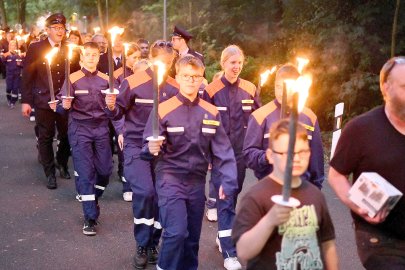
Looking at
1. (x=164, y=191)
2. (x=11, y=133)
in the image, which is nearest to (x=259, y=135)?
(x=164, y=191)

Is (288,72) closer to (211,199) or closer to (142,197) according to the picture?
(142,197)

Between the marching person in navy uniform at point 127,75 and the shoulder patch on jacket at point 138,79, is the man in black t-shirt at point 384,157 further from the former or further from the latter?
the marching person in navy uniform at point 127,75

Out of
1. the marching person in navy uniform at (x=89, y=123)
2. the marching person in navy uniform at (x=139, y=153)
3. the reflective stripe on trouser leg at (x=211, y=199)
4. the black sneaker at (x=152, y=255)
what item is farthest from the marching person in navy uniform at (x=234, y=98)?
the marching person in navy uniform at (x=89, y=123)

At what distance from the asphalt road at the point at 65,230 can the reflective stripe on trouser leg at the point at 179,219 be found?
3.29ft

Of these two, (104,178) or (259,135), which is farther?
(104,178)

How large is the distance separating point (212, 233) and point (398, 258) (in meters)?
3.91

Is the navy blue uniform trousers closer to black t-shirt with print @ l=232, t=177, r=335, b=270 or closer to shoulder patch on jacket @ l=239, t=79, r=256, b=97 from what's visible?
shoulder patch on jacket @ l=239, t=79, r=256, b=97

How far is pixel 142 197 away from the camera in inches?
252

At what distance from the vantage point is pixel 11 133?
15.3m

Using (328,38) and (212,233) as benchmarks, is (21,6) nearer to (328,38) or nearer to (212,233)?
(328,38)

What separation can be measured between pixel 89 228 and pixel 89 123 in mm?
1266

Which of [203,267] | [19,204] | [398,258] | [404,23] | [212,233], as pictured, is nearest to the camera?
[398,258]

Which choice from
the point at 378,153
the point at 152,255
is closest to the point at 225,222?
the point at 152,255

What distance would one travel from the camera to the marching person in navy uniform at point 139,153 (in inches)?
253
